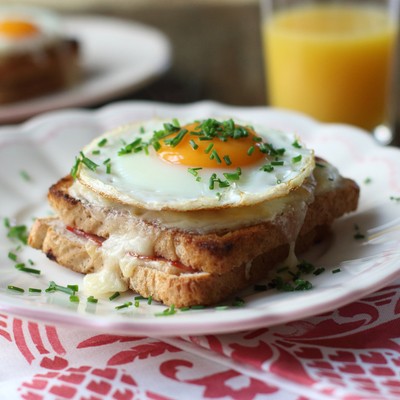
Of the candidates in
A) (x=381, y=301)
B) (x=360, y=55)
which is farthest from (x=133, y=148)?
(x=360, y=55)

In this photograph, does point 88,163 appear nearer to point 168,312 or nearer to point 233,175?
point 233,175

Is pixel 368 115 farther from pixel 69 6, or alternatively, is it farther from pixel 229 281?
pixel 69 6

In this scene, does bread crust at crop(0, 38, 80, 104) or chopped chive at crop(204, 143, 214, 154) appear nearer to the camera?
chopped chive at crop(204, 143, 214, 154)

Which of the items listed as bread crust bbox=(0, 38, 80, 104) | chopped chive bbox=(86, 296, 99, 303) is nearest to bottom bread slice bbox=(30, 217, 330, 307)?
chopped chive bbox=(86, 296, 99, 303)

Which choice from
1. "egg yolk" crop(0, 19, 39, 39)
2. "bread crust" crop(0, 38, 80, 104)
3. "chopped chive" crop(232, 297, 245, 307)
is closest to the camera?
"chopped chive" crop(232, 297, 245, 307)

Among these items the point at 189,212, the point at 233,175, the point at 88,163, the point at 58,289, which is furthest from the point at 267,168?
the point at 58,289

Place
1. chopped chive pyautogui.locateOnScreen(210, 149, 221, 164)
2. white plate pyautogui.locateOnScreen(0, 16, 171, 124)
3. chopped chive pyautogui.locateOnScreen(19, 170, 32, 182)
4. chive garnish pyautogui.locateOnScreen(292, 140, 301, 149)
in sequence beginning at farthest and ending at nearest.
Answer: white plate pyautogui.locateOnScreen(0, 16, 171, 124) → chopped chive pyautogui.locateOnScreen(19, 170, 32, 182) → chive garnish pyautogui.locateOnScreen(292, 140, 301, 149) → chopped chive pyautogui.locateOnScreen(210, 149, 221, 164)

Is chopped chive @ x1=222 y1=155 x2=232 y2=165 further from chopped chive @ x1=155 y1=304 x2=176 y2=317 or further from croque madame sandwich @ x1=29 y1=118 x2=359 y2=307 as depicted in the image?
chopped chive @ x1=155 y1=304 x2=176 y2=317

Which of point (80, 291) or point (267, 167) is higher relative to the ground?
point (267, 167)
